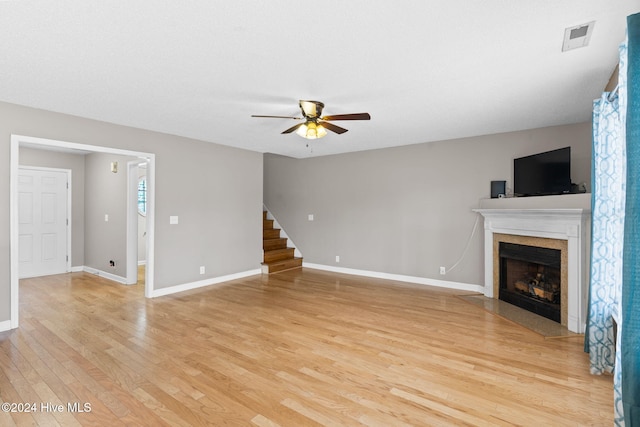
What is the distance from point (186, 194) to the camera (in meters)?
5.12

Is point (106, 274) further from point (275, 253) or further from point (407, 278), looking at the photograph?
point (407, 278)

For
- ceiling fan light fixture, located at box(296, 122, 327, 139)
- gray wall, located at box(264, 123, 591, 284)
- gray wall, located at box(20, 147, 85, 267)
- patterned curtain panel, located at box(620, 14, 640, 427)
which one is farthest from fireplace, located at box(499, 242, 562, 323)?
gray wall, located at box(20, 147, 85, 267)

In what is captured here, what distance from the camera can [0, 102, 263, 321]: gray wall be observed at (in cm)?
346

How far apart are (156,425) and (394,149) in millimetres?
5266

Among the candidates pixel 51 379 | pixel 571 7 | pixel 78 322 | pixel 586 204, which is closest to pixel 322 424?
pixel 51 379

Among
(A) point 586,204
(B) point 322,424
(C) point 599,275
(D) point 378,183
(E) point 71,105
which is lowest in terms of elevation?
(B) point 322,424

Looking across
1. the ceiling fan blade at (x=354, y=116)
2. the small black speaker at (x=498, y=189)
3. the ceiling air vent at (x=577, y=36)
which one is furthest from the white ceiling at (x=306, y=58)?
the small black speaker at (x=498, y=189)

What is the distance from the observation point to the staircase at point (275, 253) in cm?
656

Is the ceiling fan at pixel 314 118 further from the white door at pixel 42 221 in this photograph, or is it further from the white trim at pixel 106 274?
the white door at pixel 42 221

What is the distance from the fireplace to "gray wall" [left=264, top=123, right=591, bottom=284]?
54cm

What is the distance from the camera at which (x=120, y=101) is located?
11.0ft

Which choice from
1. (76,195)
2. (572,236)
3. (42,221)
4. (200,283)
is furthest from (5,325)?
(572,236)

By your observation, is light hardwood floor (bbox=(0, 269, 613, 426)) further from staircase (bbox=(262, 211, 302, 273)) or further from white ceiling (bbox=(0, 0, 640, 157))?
white ceiling (bbox=(0, 0, 640, 157))

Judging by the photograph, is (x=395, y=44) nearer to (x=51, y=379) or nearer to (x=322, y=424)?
(x=322, y=424)
